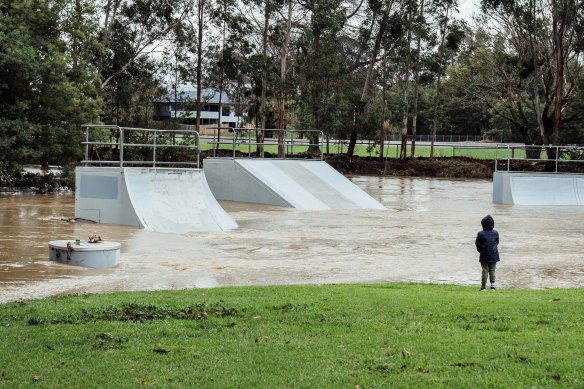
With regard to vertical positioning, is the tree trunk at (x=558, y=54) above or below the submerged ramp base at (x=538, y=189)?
above

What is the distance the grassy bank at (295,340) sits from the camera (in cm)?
515

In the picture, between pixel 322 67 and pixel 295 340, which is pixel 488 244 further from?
pixel 322 67

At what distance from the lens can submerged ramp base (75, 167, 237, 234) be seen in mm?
16672

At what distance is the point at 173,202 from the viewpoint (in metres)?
17.4

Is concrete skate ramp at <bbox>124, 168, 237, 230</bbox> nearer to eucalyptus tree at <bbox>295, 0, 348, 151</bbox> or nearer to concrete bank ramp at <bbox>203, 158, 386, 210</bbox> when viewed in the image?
concrete bank ramp at <bbox>203, 158, 386, 210</bbox>

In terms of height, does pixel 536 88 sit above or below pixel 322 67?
below

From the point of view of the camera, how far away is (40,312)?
24.5 feet

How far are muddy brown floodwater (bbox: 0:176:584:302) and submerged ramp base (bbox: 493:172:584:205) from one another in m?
4.09

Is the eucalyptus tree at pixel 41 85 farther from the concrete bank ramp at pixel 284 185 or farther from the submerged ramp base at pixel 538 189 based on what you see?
the submerged ramp base at pixel 538 189

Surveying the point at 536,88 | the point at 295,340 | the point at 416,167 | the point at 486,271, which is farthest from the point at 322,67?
the point at 295,340

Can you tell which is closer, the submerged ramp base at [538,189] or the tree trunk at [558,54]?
the submerged ramp base at [538,189]

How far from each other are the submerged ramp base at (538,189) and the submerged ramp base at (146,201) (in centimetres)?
1361

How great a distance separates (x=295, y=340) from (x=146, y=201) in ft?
37.1

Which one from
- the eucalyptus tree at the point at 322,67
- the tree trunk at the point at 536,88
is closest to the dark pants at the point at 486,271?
the tree trunk at the point at 536,88
